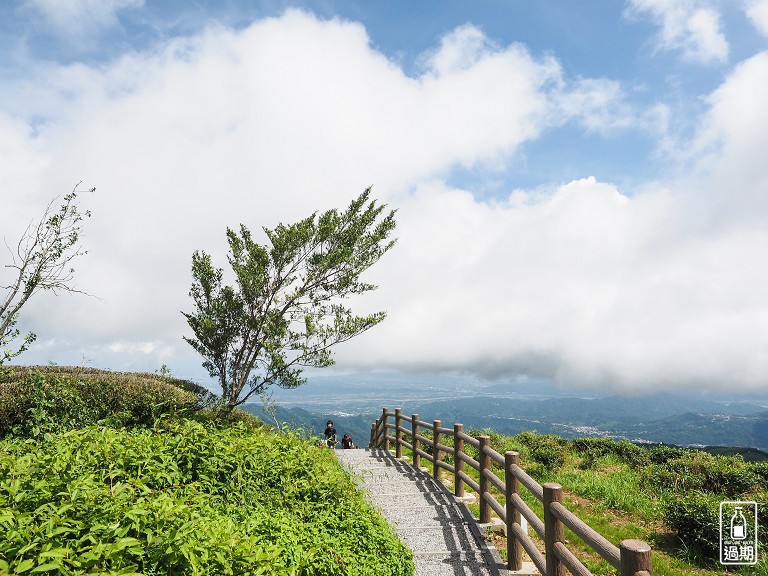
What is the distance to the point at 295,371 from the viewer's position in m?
14.0

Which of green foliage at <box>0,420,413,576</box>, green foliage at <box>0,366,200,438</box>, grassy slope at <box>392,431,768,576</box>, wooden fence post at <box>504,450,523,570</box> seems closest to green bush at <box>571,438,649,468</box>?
grassy slope at <box>392,431,768,576</box>

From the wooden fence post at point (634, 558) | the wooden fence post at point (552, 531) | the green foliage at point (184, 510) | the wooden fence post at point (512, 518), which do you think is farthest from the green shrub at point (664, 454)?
the wooden fence post at point (634, 558)

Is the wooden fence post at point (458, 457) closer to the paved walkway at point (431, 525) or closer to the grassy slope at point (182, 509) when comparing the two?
the paved walkway at point (431, 525)

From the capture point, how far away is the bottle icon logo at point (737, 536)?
7.63 metres

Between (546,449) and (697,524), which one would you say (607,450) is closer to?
(546,449)

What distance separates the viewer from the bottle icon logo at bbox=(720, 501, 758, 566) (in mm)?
7629

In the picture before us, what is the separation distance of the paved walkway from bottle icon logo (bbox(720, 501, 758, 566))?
13.2 ft

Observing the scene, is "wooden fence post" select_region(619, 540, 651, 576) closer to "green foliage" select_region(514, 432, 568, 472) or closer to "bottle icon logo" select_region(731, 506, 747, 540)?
"bottle icon logo" select_region(731, 506, 747, 540)

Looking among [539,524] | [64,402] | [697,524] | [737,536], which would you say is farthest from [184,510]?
[737,536]

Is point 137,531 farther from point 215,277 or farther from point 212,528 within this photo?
point 215,277

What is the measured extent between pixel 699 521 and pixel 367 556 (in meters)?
6.51

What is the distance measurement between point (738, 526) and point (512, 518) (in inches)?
180

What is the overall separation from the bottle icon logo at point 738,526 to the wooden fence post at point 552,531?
4929mm

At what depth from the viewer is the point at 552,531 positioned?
521 centimetres
